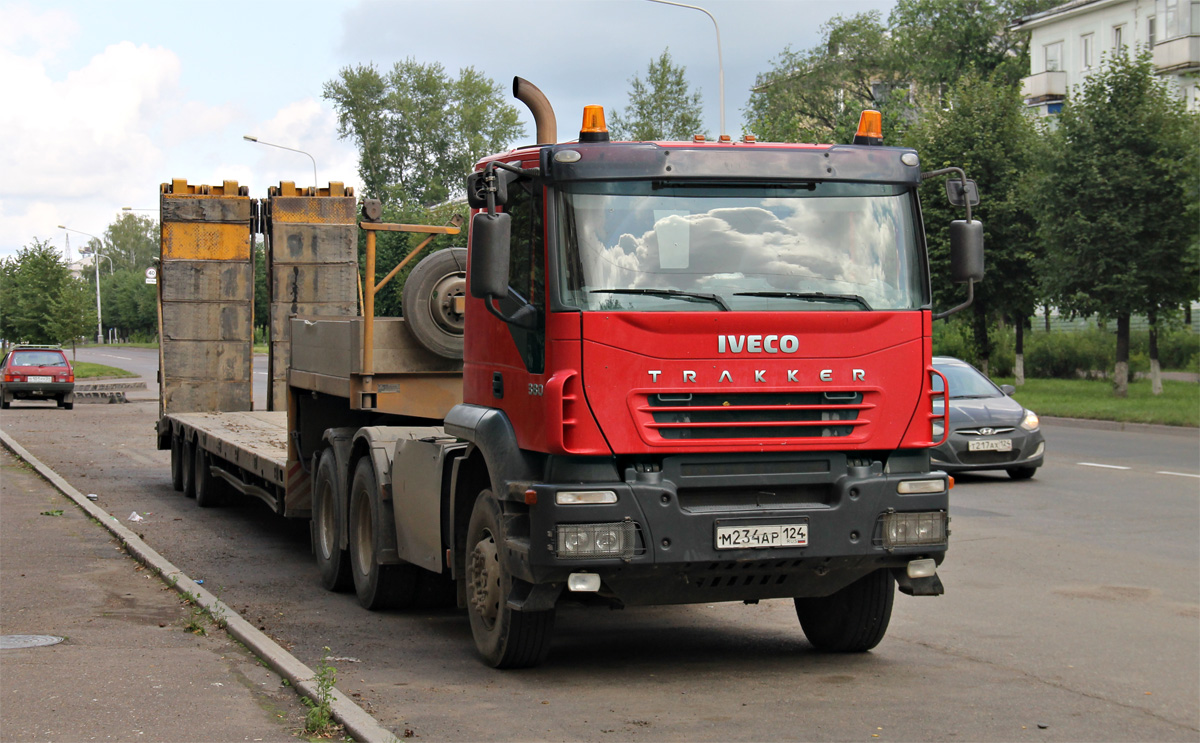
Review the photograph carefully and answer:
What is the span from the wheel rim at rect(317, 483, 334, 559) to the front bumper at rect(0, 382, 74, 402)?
2731 centimetres

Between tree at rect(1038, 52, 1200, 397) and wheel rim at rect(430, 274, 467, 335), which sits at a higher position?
tree at rect(1038, 52, 1200, 397)

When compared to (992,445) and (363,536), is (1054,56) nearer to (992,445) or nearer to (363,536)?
(992,445)

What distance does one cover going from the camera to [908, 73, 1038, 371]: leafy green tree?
120 feet

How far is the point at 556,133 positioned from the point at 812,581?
9.34 ft

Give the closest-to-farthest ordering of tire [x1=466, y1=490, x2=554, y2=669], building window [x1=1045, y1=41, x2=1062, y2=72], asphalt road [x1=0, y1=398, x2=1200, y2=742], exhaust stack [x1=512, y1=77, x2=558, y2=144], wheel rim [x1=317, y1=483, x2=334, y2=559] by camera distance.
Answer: asphalt road [x1=0, y1=398, x2=1200, y2=742] < tire [x1=466, y1=490, x2=554, y2=669] < exhaust stack [x1=512, y1=77, x2=558, y2=144] < wheel rim [x1=317, y1=483, x2=334, y2=559] < building window [x1=1045, y1=41, x2=1062, y2=72]

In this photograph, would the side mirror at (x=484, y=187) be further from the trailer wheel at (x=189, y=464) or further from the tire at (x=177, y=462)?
the tire at (x=177, y=462)

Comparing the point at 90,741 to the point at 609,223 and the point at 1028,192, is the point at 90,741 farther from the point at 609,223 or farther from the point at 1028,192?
the point at 1028,192

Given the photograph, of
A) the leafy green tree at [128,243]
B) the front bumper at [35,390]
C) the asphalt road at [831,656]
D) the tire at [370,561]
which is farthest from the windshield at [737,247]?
the leafy green tree at [128,243]

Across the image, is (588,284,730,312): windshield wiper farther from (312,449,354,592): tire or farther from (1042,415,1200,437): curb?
(1042,415,1200,437): curb

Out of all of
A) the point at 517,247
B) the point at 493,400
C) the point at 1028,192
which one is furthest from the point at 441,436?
the point at 1028,192

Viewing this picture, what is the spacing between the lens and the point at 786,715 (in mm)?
5945

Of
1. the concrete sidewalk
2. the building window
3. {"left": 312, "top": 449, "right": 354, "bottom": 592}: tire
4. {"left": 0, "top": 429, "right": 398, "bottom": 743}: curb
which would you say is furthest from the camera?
the building window

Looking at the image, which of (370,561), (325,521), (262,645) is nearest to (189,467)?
(325,521)

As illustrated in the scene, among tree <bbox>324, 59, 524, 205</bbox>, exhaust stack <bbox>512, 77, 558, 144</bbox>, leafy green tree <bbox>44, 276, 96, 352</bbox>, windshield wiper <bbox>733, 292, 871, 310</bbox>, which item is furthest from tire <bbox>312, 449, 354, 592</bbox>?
tree <bbox>324, 59, 524, 205</bbox>
